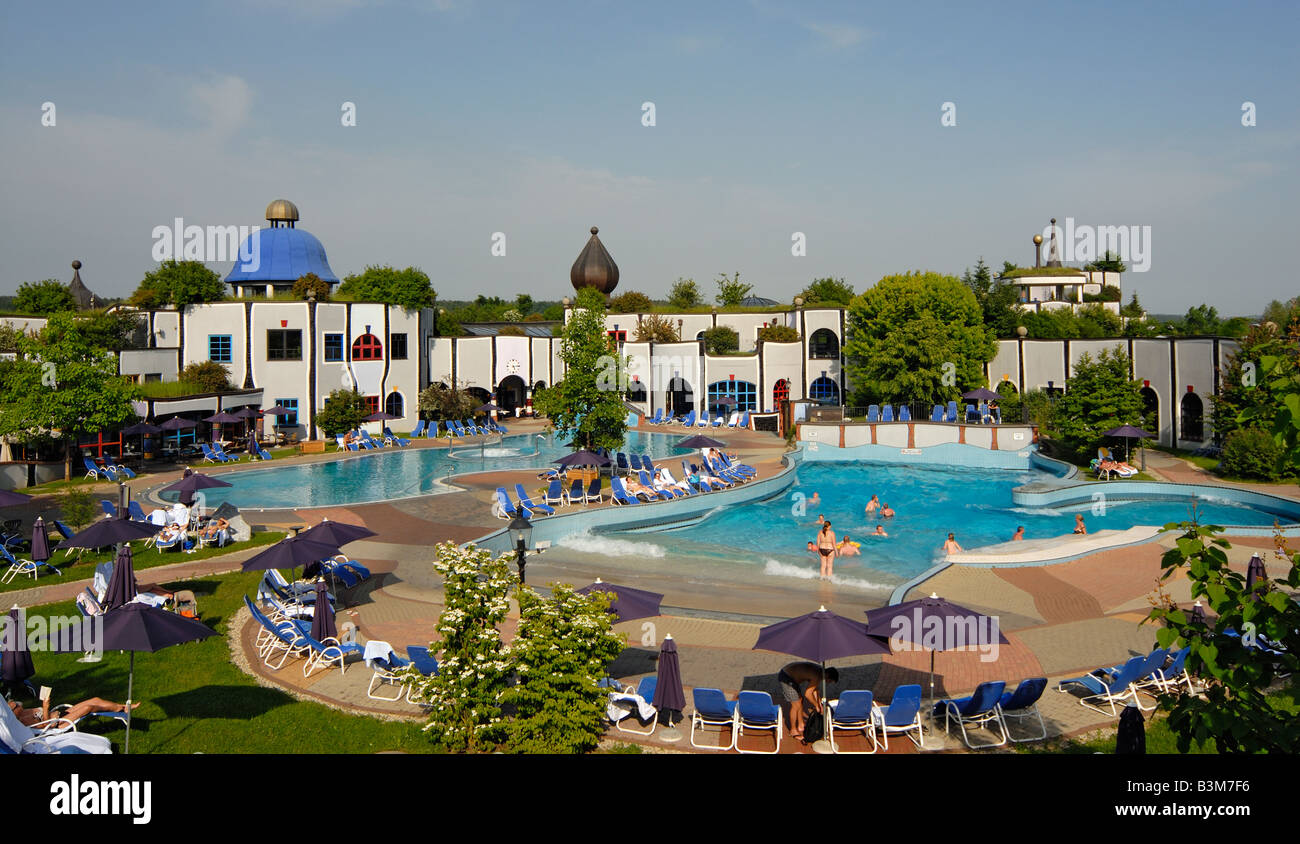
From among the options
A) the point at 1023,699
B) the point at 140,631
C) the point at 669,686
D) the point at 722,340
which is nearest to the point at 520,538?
the point at 669,686

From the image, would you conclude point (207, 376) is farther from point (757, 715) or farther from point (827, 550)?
point (757, 715)

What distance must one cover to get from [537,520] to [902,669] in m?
10.1

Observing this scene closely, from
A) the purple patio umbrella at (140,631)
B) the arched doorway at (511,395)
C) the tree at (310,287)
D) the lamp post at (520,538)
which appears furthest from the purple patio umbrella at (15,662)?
the arched doorway at (511,395)

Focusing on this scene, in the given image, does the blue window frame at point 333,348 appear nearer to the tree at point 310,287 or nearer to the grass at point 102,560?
the tree at point 310,287

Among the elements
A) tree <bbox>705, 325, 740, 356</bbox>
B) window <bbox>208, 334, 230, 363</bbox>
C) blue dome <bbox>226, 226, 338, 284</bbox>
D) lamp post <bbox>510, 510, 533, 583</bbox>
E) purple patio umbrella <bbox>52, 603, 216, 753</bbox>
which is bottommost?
purple patio umbrella <bbox>52, 603, 216, 753</bbox>

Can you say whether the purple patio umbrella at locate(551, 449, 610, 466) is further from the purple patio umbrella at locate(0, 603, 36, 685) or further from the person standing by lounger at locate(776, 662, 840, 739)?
the purple patio umbrella at locate(0, 603, 36, 685)

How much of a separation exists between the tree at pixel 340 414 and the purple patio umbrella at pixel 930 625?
3125cm

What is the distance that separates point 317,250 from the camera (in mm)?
47469

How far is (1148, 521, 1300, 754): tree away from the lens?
162 inches

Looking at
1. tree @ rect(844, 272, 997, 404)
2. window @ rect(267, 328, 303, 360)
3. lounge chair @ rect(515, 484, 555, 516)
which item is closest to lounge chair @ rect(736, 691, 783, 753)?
→ lounge chair @ rect(515, 484, 555, 516)

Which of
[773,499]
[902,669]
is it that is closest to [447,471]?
[773,499]

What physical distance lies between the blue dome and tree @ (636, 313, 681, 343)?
1769 cm

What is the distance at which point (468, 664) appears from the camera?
8.37 m

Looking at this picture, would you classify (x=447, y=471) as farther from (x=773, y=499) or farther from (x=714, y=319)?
(x=714, y=319)
